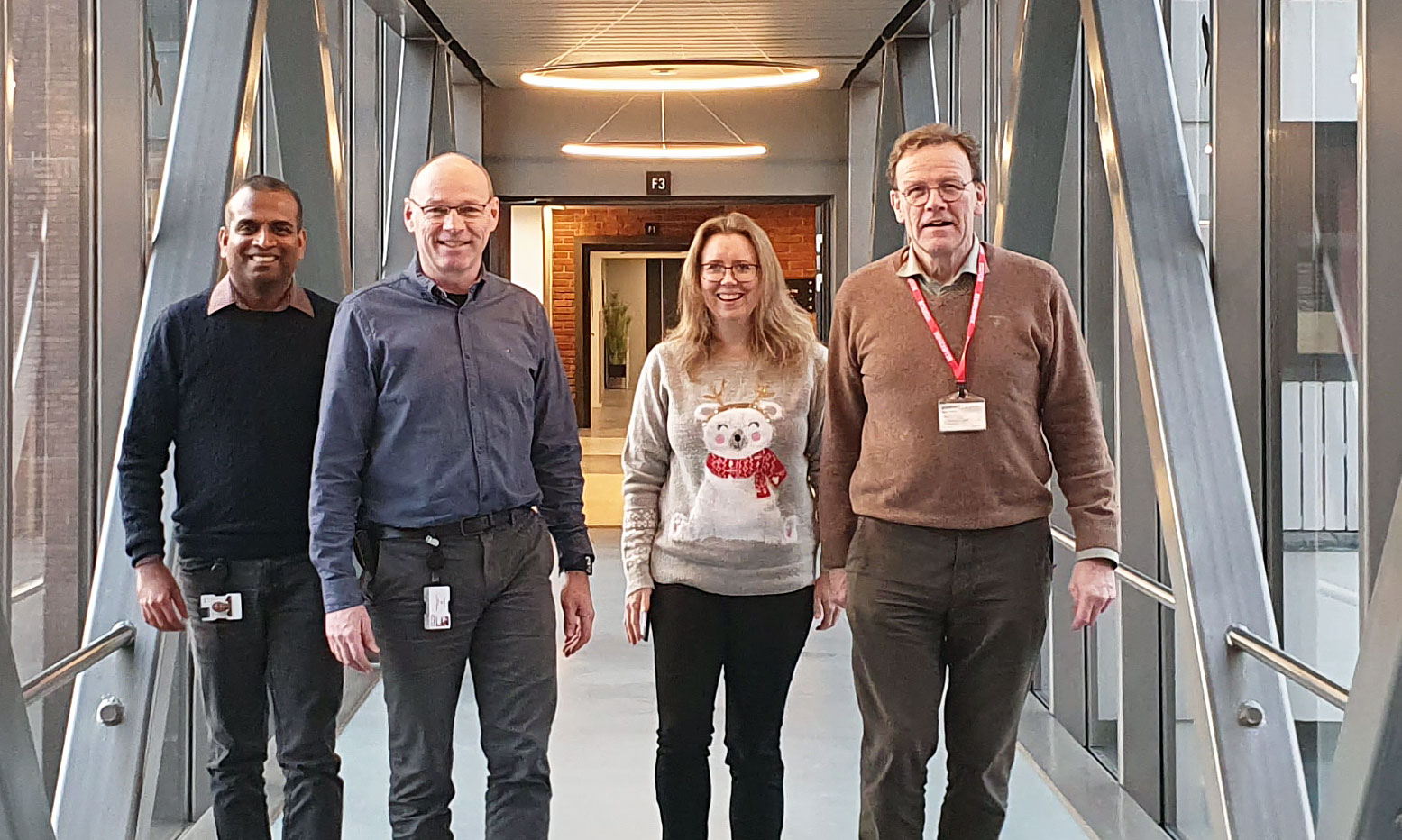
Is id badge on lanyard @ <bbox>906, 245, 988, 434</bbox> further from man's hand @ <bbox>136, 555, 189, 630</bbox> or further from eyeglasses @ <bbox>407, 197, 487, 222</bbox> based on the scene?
man's hand @ <bbox>136, 555, 189, 630</bbox>

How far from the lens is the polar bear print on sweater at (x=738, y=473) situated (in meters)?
3.45

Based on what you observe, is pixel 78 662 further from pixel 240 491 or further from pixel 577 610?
pixel 577 610

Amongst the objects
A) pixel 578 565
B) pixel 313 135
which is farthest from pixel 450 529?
pixel 313 135

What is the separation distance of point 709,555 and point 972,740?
0.67 meters

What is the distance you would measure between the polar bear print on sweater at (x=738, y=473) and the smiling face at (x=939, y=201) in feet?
1.85

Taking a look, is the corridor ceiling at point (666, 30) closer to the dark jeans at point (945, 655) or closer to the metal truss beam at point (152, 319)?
the metal truss beam at point (152, 319)

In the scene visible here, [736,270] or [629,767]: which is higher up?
[736,270]

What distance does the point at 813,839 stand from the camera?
4617 mm

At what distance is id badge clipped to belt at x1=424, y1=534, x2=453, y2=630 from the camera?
10.3 feet

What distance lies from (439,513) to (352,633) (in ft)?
0.91

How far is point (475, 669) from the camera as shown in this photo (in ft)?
10.8

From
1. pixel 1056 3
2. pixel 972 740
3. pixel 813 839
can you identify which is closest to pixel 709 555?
pixel 972 740

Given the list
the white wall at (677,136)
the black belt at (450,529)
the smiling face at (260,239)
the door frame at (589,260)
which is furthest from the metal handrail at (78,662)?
the door frame at (589,260)

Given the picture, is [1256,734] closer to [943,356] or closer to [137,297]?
[943,356]
